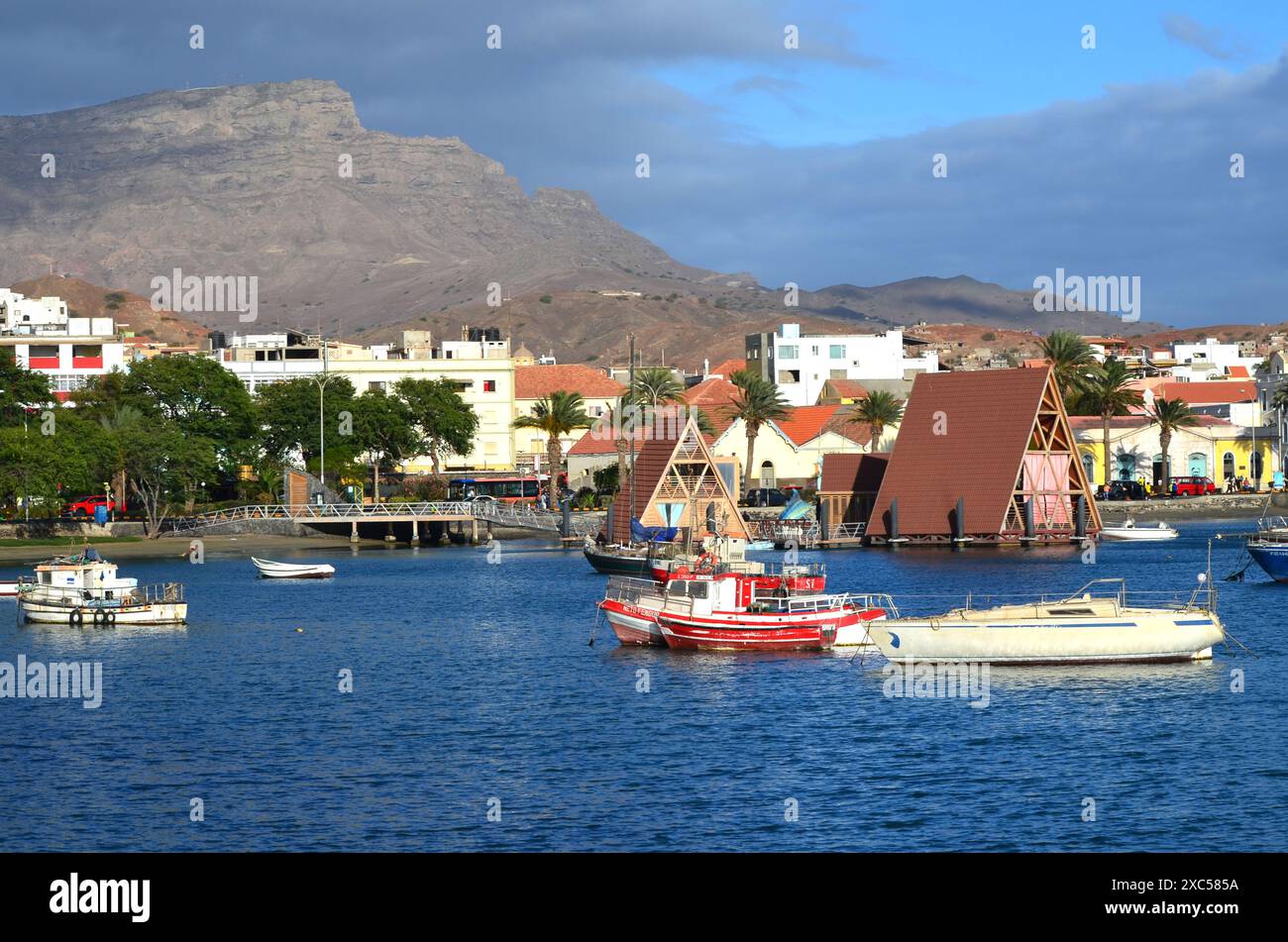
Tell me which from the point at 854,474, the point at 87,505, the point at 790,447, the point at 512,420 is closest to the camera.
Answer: the point at 854,474

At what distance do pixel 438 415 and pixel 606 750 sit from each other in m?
107

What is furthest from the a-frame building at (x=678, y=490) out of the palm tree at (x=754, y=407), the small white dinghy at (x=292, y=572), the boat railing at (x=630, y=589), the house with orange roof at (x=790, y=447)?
the boat railing at (x=630, y=589)

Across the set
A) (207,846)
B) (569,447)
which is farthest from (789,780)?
(569,447)

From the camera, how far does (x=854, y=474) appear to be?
12219 cm

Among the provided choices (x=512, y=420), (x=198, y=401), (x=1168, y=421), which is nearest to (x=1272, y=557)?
(x=1168, y=421)

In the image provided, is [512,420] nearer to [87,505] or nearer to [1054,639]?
[87,505]

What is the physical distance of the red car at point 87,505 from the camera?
413 feet

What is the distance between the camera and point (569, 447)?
6280 inches

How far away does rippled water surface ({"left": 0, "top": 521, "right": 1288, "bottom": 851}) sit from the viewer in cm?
3036

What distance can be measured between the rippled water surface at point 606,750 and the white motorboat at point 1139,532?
51.5 m

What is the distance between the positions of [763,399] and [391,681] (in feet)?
286

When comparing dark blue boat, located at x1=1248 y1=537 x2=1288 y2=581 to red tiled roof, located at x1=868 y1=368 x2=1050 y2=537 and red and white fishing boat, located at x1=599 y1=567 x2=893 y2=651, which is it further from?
red and white fishing boat, located at x1=599 y1=567 x2=893 y2=651

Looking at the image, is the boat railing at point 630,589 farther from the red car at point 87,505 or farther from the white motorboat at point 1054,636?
the red car at point 87,505
